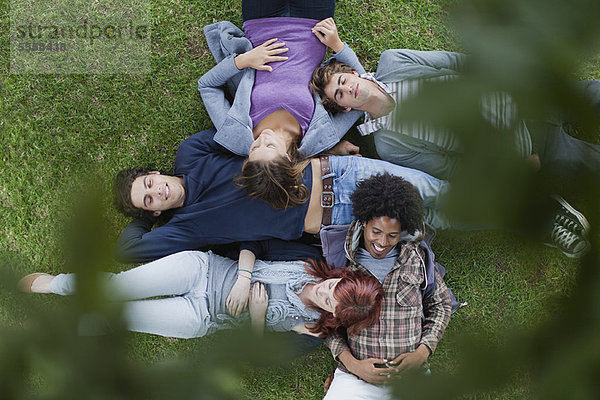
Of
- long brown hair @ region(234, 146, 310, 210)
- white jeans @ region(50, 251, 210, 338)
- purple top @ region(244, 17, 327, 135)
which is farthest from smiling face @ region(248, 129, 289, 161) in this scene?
white jeans @ region(50, 251, 210, 338)

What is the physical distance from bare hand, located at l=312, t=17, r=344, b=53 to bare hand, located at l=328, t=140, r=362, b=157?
1.64 ft

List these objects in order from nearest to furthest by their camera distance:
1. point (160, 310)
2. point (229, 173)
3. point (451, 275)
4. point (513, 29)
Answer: point (513, 29) < point (160, 310) < point (229, 173) < point (451, 275)

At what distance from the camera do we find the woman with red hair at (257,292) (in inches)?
80.7

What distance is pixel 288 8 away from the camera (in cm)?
230

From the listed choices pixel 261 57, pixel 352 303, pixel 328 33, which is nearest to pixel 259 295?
pixel 352 303

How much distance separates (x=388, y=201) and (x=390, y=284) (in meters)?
0.42

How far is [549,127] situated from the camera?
36 cm

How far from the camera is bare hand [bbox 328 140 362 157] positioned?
2.41 m

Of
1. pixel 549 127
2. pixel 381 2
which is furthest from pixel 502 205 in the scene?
pixel 381 2

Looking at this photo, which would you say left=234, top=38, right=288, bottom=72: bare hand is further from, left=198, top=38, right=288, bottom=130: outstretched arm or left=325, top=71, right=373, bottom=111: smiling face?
left=325, top=71, right=373, bottom=111: smiling face

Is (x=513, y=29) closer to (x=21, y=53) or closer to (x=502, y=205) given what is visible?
(x=502, y=205)

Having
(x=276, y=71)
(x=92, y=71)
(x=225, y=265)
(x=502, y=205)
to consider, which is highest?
(x=502, y=205)

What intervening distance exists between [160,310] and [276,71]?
134 centimetres

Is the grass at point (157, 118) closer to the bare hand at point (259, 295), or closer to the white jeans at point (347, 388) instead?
the white jeans at point (347, 388)
